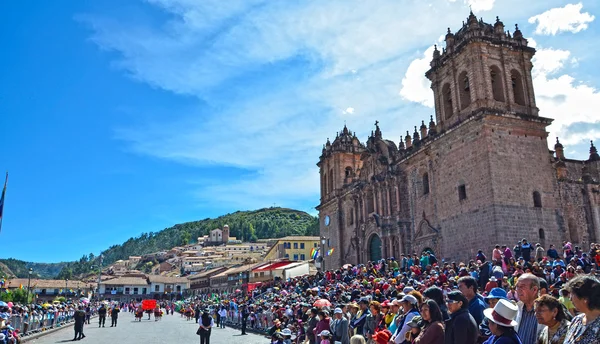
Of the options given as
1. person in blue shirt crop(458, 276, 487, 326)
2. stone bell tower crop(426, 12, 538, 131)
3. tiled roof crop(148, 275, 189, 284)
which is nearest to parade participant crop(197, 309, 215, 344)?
person in blue shirt crop(458, 276, 487, 326)

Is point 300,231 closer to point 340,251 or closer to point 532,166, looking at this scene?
point 340,251

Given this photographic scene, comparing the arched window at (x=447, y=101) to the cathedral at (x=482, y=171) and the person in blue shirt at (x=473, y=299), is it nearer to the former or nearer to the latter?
the cathedral at (x=482, y=171)

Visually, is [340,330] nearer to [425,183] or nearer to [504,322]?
[504,322]

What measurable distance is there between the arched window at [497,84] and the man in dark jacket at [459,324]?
74.2 feet

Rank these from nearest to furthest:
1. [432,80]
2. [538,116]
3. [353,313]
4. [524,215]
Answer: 1. [353,313]
2. [524,215]
3. [538,116]
4. [432,80]

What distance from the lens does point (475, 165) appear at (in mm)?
23859

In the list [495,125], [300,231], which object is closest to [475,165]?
[495,125]

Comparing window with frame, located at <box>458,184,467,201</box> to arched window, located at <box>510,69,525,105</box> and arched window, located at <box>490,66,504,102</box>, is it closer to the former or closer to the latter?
arched window, located at <box>490,66,504,102</box>

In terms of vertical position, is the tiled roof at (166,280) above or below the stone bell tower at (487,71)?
below

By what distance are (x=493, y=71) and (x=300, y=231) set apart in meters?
144

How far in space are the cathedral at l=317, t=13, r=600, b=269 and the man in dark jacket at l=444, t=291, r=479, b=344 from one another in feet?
60.2

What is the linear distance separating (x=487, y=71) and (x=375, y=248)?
14986mm

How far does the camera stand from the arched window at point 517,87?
84.9 feet

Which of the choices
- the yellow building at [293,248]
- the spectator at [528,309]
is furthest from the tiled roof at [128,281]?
the spectator at [528,309]
